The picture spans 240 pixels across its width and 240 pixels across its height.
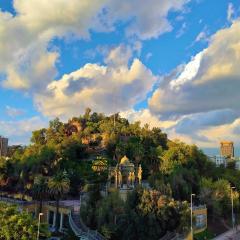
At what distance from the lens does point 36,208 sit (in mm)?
73625

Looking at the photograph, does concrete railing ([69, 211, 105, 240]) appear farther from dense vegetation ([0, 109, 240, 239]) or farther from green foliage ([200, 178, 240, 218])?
green foliage ([200, 178, 240, 218])

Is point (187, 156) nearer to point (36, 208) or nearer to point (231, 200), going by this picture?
point (231, 200)

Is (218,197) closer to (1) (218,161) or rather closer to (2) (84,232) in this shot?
(2) (84,232)

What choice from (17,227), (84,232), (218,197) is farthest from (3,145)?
(17,227)

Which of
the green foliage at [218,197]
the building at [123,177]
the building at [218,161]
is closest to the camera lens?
the building at [123,177]

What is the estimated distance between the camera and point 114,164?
98250mm

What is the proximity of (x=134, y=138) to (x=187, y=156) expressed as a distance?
2643 cm

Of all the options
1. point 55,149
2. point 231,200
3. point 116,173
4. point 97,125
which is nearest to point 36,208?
point 116,173

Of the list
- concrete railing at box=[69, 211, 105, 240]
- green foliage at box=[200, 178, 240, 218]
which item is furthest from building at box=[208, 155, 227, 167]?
concrete railing at box=[69, 211, 105, 240]

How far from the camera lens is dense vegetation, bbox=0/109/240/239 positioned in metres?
56.5

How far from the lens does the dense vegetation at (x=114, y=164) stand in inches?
2223

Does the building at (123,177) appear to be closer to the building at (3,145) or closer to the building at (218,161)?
the building at (218,161)

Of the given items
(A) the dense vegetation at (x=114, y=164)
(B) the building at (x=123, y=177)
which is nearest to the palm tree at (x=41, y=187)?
(A) the dense vegetation at (x=114, y=164)

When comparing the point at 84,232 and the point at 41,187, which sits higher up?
the point at 41,187
